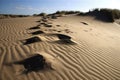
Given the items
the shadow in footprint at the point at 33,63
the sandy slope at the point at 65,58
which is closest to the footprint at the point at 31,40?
the sandy slope at the point at 65,58

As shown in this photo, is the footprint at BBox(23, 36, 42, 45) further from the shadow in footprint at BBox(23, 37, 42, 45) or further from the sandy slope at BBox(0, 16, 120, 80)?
the sandy slope at BBox(0, 16, 120, 80)

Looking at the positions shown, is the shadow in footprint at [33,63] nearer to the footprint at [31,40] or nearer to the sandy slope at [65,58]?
the sandy slope at [65,58]

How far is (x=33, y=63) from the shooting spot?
5.05 meters

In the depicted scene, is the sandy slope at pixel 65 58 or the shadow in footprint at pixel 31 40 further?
the shadow in footprint at pixel 31 40

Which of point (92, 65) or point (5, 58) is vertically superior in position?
point (5, 58)

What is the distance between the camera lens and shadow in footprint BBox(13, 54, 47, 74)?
4.84 meters

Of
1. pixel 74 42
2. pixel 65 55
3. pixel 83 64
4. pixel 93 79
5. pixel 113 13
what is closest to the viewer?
pixel 93 79

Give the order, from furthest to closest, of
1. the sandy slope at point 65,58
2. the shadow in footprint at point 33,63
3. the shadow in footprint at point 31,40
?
the shadow in footprint at point 31,40, the shadow in footprint at point 33,63, the sandy slope at point 65,58

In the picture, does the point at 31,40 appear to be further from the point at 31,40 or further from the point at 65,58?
the point at 65,58

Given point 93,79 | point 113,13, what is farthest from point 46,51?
point 113,13

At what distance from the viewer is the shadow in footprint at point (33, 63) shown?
484 cm

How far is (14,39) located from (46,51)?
202cm

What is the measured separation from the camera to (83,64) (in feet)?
17.7

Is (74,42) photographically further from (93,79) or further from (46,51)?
(93,79)
